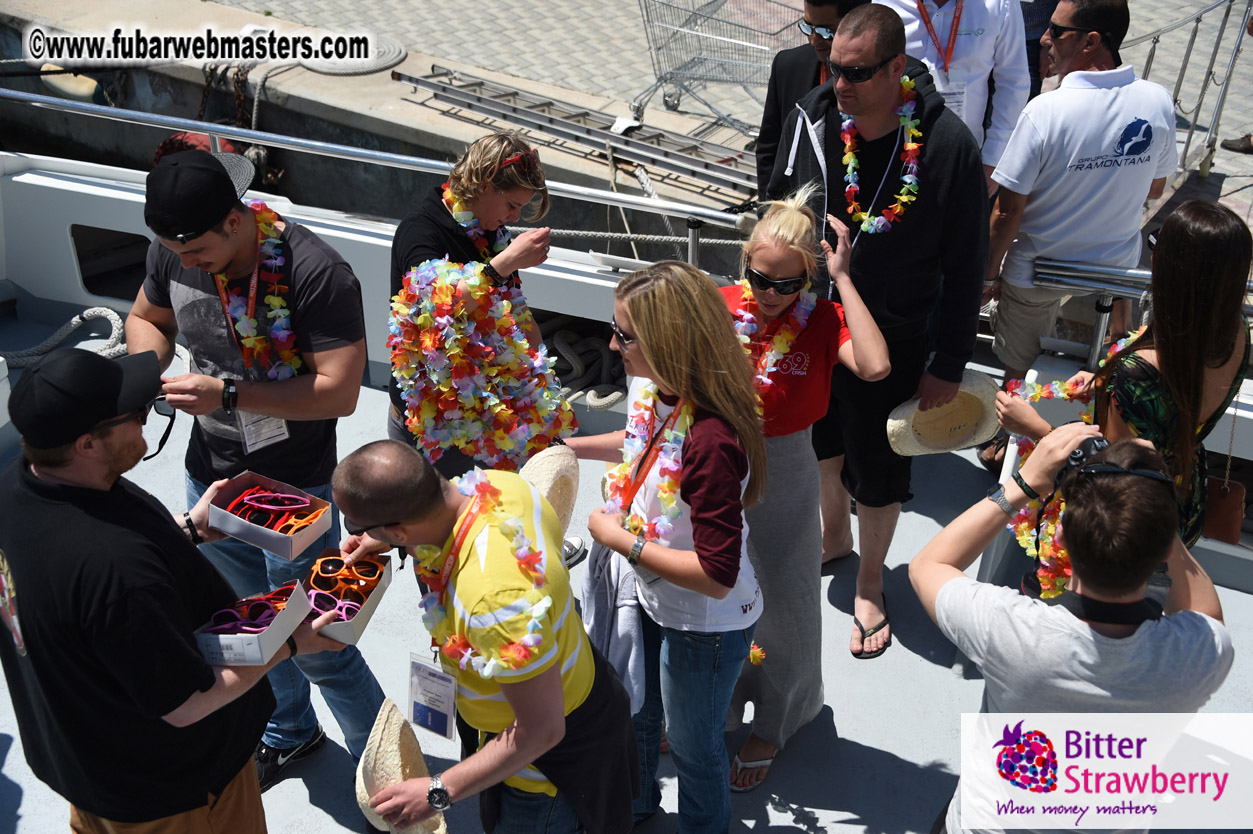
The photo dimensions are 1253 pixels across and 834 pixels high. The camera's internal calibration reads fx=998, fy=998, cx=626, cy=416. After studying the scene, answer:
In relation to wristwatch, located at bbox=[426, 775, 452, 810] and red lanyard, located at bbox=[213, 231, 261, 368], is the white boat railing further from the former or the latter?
wristwatch, located at bbox=[426, 775, 452, 810]

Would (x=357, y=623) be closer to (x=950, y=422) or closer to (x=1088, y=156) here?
(x=950, y=422)

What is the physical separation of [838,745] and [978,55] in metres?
2.85

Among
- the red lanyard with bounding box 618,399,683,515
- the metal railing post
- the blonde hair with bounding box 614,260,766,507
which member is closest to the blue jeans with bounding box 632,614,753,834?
the red lanyard with bounding box 618,399,683,515

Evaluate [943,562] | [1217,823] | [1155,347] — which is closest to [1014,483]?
[943,562]

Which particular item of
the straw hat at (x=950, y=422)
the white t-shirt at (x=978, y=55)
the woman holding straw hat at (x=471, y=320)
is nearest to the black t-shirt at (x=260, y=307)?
the woman holding straw hat at (x=471, y=320)

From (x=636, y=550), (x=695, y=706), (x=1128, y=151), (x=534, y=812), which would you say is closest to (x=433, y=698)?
(x=534, y=812)

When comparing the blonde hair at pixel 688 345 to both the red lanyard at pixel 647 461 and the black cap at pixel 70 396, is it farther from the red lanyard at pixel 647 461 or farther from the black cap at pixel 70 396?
the black cap at pixel 70 396

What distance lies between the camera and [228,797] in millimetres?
2449

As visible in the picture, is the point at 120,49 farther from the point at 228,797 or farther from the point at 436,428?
the point at 228,797

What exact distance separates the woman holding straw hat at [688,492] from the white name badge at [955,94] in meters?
2.34

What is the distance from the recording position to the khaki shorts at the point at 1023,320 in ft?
13.3

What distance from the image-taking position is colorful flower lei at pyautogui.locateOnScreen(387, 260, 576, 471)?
3094 mm

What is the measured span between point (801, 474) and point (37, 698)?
2.03 meters

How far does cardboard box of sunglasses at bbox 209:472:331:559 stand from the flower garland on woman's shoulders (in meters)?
0.55
